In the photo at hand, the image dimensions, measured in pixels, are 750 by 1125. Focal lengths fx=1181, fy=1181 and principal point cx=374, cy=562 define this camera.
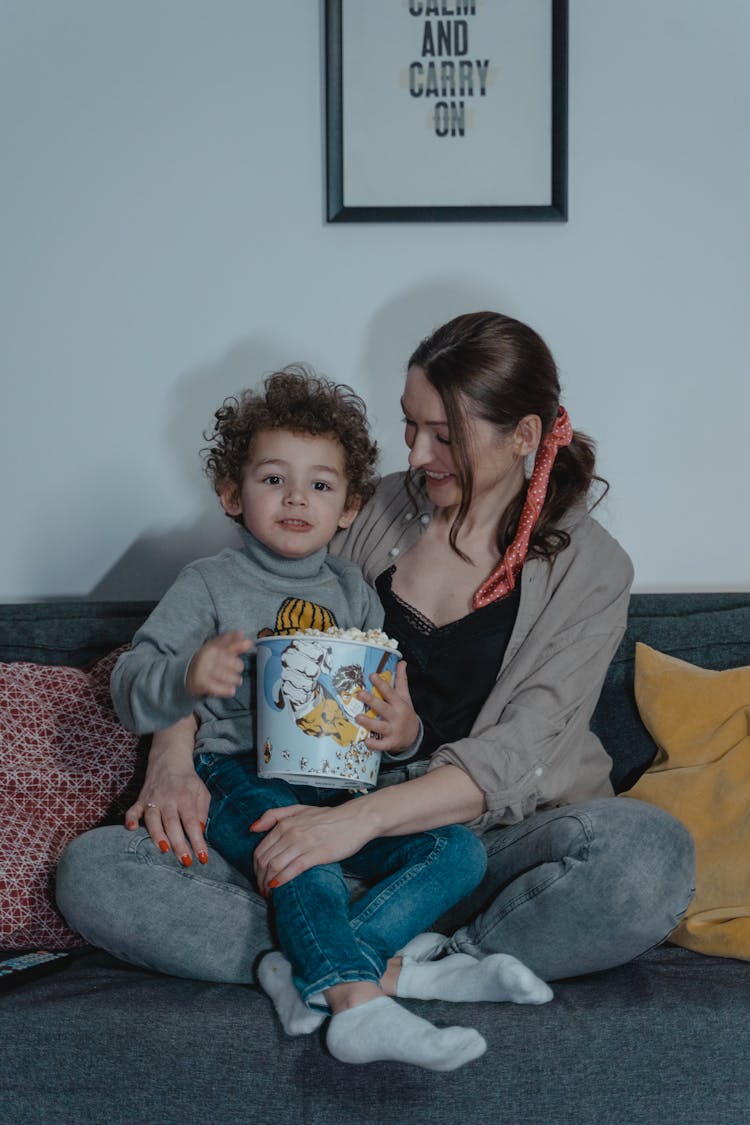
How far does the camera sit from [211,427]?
2.36 metres

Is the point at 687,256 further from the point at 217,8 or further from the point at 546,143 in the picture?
the point at 217,8

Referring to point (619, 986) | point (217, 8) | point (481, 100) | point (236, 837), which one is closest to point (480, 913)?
point (619, 986)

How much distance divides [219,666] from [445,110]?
1.35m

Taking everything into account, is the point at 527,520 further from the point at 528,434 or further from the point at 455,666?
the point at 455,666

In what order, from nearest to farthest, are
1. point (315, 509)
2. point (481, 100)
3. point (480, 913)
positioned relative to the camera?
point (480, 913) < point (315, 509) < point (481, 100)

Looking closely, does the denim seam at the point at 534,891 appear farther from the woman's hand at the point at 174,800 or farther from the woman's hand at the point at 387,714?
the woman's hand at the point at 174,800

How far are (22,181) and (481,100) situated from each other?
0.92m

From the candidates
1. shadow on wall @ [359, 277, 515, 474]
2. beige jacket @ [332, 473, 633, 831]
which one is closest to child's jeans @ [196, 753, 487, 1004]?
beige jacket @ [332, 473, 633, 831]

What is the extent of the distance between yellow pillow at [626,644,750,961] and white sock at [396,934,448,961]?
0.35 metres

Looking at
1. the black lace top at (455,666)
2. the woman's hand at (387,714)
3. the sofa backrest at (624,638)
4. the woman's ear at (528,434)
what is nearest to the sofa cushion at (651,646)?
the sofa backrest at (624,638)

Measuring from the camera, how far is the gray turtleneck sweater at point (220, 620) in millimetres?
1584

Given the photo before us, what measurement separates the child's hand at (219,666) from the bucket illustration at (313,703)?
54 millimetres

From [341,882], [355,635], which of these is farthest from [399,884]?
[355,635]

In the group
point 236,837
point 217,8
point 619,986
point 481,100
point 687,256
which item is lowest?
point 619,986
